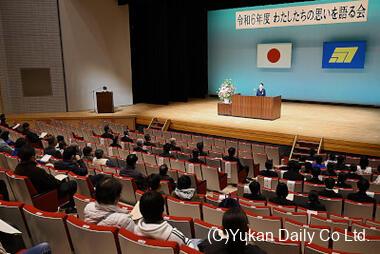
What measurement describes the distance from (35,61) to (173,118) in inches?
210

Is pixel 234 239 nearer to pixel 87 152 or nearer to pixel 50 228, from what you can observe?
pixel 50 228

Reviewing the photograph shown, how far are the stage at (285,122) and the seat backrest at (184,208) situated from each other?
5.40 meters

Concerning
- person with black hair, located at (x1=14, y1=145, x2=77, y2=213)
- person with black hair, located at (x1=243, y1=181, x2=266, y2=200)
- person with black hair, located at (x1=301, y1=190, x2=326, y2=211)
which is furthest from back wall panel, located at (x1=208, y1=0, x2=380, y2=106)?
person with black hair, located at (x1=14, y1=145, x2=77, y2=213)

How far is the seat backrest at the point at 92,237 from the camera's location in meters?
2.36

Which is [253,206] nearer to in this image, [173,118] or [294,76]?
[173,118]

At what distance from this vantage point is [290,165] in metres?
5.43

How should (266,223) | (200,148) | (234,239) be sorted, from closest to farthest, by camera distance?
(234,239), (266,223), (200,148)

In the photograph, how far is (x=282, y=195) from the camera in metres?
4.05

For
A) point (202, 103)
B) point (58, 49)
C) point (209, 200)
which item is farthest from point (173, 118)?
point (209, 200)

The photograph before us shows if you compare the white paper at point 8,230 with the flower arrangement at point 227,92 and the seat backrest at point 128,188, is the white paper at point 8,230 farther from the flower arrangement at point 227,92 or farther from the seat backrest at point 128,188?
the flower arrangement at point 227,92

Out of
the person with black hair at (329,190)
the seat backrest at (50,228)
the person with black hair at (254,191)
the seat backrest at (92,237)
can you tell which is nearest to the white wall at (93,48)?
the person with black hair at (254,191)

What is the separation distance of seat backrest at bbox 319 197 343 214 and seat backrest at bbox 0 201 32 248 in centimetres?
325

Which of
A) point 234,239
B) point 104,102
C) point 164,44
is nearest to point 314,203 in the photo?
point 234,239

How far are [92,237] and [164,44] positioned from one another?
11451 mm
